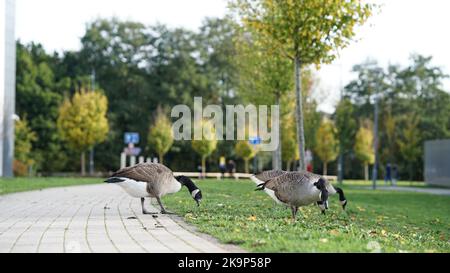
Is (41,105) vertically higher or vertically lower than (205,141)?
higher

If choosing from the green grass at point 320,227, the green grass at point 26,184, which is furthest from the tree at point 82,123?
the green grass at point 320,227

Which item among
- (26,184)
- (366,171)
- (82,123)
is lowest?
(26,184)

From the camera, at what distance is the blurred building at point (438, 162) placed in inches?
1849

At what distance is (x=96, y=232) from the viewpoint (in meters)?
10.8

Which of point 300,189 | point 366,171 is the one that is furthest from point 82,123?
point 300,189

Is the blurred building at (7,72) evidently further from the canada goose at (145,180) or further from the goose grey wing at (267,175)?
the canada goose at (145,180)

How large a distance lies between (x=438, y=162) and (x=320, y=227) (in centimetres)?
3865

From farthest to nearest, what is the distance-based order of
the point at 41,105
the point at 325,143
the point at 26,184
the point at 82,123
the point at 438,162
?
the point at 41,105 → the point at 325,143 → the point at 82,123 → the point at 438,162 → the point at 26,184

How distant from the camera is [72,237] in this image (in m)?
10.1

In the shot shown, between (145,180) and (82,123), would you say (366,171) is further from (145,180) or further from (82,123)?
(145,180)

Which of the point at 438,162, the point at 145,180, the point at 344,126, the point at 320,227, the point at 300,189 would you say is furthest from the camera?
the point at 438,162

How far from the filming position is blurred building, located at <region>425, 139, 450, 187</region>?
154ft

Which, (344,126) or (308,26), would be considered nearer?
(308,26)
